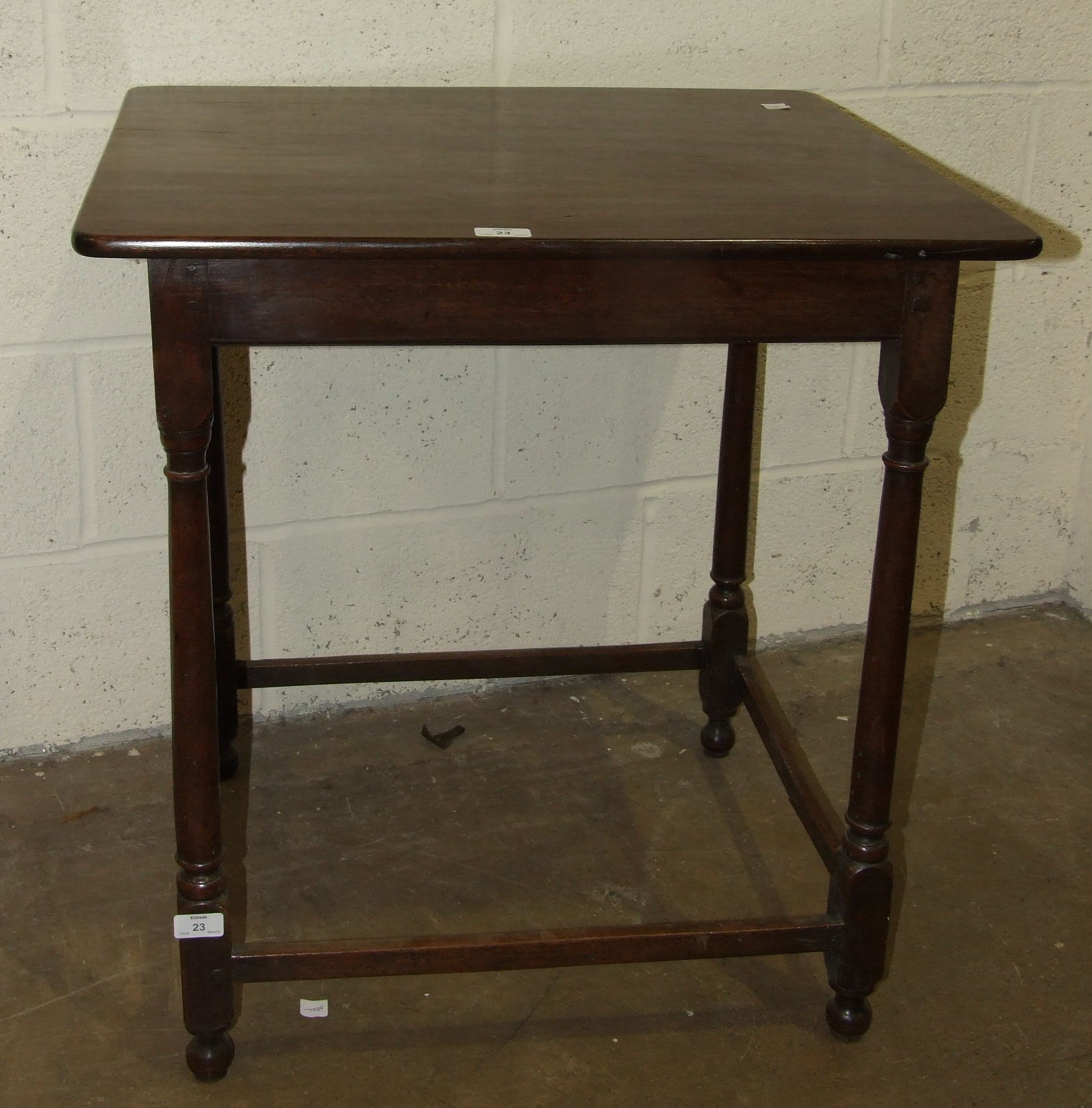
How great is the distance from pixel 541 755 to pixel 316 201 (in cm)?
98

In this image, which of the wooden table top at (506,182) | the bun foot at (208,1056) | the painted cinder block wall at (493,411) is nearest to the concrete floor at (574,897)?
the bun foot at (208,1056)

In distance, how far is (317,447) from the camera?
195 centimetres

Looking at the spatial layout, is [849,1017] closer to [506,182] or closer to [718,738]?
[718,738]

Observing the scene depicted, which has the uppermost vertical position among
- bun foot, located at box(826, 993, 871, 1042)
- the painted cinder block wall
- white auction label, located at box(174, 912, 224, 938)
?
the painted cinder block wall

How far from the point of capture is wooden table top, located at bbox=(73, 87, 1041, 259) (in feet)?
3.81

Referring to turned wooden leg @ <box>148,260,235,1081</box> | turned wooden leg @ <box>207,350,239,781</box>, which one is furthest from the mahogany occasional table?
turned wooden leg @ <box>207,350,239,781</box>

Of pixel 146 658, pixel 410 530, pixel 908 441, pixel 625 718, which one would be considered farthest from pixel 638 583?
pixel 908 441

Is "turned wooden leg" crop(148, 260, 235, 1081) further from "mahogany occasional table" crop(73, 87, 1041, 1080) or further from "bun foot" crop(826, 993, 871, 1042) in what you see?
"bun foot" crop(826, 993, 871, 1042)

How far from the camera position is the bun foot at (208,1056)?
145 cm

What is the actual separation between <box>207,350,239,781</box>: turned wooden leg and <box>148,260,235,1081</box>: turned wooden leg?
329mm

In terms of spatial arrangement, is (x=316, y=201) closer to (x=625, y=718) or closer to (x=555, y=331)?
(x=555, y=331)

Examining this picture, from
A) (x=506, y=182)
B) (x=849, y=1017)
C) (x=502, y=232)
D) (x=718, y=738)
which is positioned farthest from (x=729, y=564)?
(x=502, y=232)

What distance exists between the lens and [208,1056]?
1451 millimetres

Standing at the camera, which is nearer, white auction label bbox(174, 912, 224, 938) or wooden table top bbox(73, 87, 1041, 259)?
wooden table top bbox(73, 87, 1041, 259)
